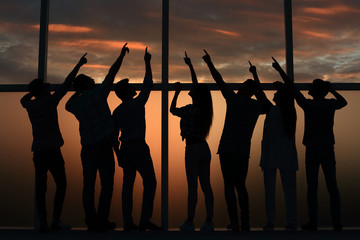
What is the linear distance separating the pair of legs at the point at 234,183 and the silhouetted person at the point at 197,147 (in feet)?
0.75

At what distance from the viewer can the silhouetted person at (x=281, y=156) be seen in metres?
3.44

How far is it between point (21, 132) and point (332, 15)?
3622mm

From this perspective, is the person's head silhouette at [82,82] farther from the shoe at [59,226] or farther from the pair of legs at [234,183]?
the pair of legs at [234,183]

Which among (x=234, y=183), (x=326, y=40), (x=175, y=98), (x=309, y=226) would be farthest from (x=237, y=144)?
(x=326, y=40)

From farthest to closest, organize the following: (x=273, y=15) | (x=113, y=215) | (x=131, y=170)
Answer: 1. (x=273, y=15)
2. (x=113, y=215)
3. (x=131, y=170)

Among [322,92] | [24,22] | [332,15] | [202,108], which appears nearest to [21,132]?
[24,22]

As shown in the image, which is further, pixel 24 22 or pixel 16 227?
pixel 24 22

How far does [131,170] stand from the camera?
3.43m

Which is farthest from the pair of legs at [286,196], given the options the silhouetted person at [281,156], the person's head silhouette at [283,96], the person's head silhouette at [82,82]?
the person's head silhouette at [82,82]

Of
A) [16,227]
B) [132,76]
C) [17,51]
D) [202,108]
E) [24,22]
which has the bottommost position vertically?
[16,227]

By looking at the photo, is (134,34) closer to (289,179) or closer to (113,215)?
(113,215)

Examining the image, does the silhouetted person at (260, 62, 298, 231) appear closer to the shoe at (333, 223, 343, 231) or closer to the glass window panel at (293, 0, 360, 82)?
the shoe at (333, 223, 343, 231)

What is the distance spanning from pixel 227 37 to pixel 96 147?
1850 millimetres

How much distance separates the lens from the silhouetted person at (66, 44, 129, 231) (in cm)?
327
